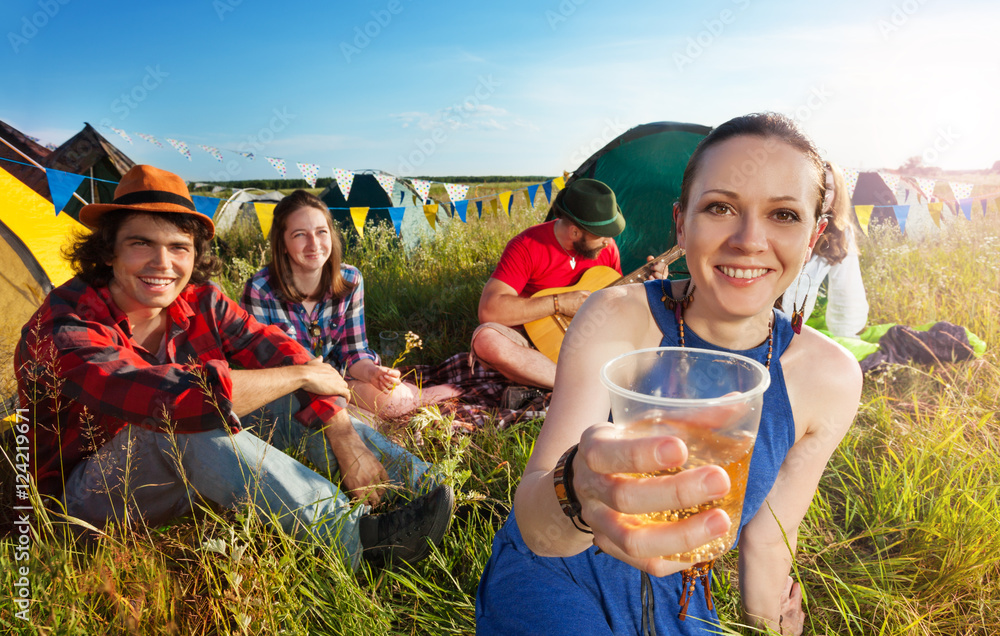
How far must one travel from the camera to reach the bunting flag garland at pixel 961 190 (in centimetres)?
720

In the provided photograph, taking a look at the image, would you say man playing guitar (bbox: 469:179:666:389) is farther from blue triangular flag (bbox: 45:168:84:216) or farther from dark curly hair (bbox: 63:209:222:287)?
blue triangular flag (bbox: 45:168:84:216)

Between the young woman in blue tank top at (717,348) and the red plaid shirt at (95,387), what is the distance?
124 centimetres

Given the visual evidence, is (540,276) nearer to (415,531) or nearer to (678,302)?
(415,531)

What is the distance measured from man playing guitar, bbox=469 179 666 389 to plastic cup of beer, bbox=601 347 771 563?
287 centimetres

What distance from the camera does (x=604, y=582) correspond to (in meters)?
1.37

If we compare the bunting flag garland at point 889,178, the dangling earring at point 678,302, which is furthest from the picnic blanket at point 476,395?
the bunting flag garland at point 889,178

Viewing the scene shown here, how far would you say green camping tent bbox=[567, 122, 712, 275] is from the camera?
219 inches

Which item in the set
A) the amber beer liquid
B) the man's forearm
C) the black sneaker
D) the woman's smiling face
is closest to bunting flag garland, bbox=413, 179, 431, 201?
the man's forearm

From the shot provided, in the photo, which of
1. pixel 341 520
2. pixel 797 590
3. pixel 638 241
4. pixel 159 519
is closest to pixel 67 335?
pixel 159 519

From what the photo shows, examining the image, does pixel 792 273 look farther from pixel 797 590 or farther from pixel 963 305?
pixel 963 305

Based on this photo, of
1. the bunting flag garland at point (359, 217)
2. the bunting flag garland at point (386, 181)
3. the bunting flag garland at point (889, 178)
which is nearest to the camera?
the bunting flag garland at point (889, 178)

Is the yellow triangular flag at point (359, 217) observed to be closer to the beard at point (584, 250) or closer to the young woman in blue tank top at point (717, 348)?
the beard at point (584, 250)

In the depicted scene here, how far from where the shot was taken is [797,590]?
174 centimetres

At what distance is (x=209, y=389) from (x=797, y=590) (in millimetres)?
2133
